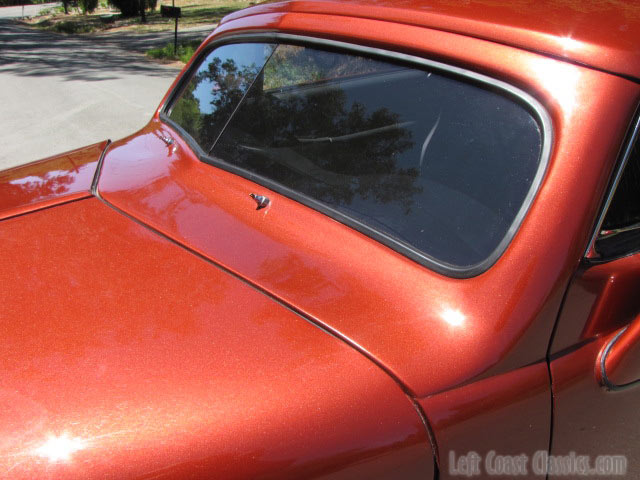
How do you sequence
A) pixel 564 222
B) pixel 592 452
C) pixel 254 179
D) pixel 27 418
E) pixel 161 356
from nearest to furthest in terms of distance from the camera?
pixel 27 418 < pixel 161 356 < pixel 564 222 < pixel 592 452 < pixel 254 179

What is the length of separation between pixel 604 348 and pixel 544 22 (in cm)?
75

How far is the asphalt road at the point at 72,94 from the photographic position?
770cm

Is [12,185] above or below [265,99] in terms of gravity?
below

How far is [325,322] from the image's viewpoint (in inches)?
49.1

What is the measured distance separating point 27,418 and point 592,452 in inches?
46.7

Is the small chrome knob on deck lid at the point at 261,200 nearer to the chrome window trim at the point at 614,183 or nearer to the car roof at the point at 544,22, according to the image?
the car roof at the point at 544,22

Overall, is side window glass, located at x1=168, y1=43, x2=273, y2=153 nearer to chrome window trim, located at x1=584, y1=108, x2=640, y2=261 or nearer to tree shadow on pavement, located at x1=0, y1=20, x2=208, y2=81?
chrome window trim, located at x1=584, y1=108, x2=640, y2=261

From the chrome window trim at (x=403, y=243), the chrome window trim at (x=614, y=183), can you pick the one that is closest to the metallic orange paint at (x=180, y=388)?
the chrome window trim at (x=403, y=243)

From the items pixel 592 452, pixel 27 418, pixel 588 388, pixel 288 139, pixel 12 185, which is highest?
pixel 288 139

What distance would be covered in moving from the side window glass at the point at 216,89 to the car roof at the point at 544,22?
1.22ft

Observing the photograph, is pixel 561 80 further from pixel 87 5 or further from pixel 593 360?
pixel 87 5

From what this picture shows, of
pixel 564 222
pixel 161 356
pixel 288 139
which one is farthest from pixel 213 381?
pixel 288 139

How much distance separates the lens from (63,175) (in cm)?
202

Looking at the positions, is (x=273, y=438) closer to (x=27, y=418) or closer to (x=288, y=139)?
(x=27, y=418)
